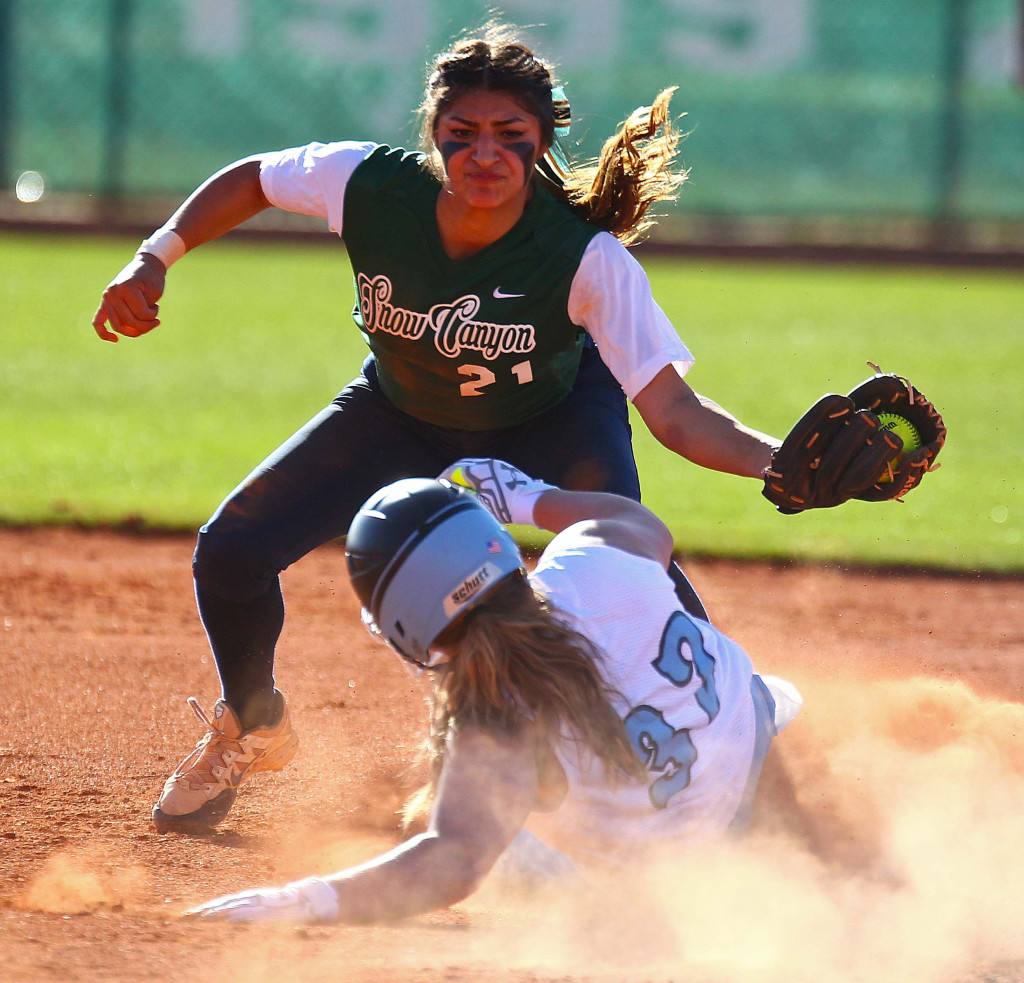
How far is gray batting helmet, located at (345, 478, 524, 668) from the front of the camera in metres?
2.41

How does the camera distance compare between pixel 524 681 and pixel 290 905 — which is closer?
pixel 290 905

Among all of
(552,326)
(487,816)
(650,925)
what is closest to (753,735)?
(650,925)

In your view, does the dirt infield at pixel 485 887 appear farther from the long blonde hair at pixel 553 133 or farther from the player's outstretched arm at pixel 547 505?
the long blonde hair at pixel 553 133

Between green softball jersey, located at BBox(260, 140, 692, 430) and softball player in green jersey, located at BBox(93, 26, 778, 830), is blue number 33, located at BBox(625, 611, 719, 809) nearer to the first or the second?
softball player in green jersey, located at BBox(93, 26, 778, 830)

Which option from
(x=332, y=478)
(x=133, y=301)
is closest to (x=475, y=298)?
(x=332, y=478)

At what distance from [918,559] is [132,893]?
4314 mm

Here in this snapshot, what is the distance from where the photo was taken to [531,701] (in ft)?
7.85

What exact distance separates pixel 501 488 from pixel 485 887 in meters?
0.90

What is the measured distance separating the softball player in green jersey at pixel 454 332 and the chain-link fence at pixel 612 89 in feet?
53.3

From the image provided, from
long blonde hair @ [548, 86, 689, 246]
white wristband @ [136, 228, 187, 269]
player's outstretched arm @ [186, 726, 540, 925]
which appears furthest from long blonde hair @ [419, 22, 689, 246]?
player's outstretched arm @ [186, 726, 540, 925]

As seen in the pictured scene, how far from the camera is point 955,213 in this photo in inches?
776

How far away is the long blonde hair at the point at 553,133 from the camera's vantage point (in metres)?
3.38

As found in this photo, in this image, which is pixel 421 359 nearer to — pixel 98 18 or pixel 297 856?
pixel 297 856

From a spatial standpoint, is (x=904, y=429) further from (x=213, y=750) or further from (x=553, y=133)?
(x=213, y=750)
